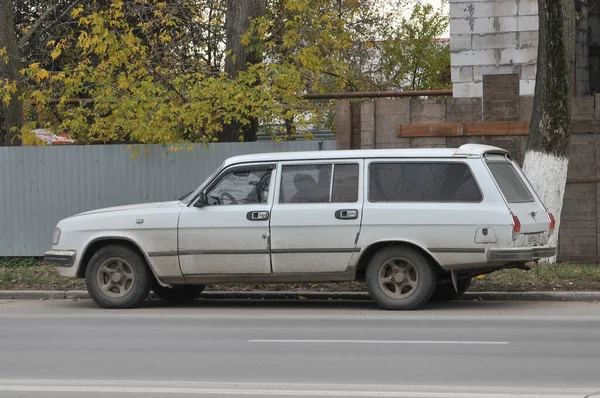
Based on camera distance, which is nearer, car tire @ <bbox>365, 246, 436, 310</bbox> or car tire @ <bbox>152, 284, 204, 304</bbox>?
car tire @ <bbox>365, 246, 436, 310</bbox>

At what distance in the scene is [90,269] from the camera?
13062 millimetres

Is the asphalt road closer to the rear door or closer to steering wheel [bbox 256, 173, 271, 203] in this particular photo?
the rear door

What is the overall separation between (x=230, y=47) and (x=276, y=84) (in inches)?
60.5

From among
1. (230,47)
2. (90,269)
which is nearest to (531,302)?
(90,269)

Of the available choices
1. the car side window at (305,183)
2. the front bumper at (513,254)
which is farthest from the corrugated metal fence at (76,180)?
the front bumper at (513,254)

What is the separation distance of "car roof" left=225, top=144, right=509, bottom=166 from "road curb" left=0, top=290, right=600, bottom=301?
1982 millimetres

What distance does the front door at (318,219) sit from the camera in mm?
12375

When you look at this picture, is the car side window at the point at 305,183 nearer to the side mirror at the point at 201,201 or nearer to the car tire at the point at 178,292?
the side mirror at the point at 201,201

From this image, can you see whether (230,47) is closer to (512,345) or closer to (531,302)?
(531,302)

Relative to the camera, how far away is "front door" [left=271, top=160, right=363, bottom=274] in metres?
12.4

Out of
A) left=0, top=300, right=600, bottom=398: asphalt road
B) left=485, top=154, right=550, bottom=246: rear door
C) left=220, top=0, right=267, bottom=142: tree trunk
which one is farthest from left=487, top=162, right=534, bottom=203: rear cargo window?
left=220, top=0, right=267, bottom=142: tree trunk

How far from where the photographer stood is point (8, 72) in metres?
19.5

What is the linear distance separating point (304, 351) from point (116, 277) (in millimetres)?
4455

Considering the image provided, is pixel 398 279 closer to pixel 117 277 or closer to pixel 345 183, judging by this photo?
pixel 345 183
